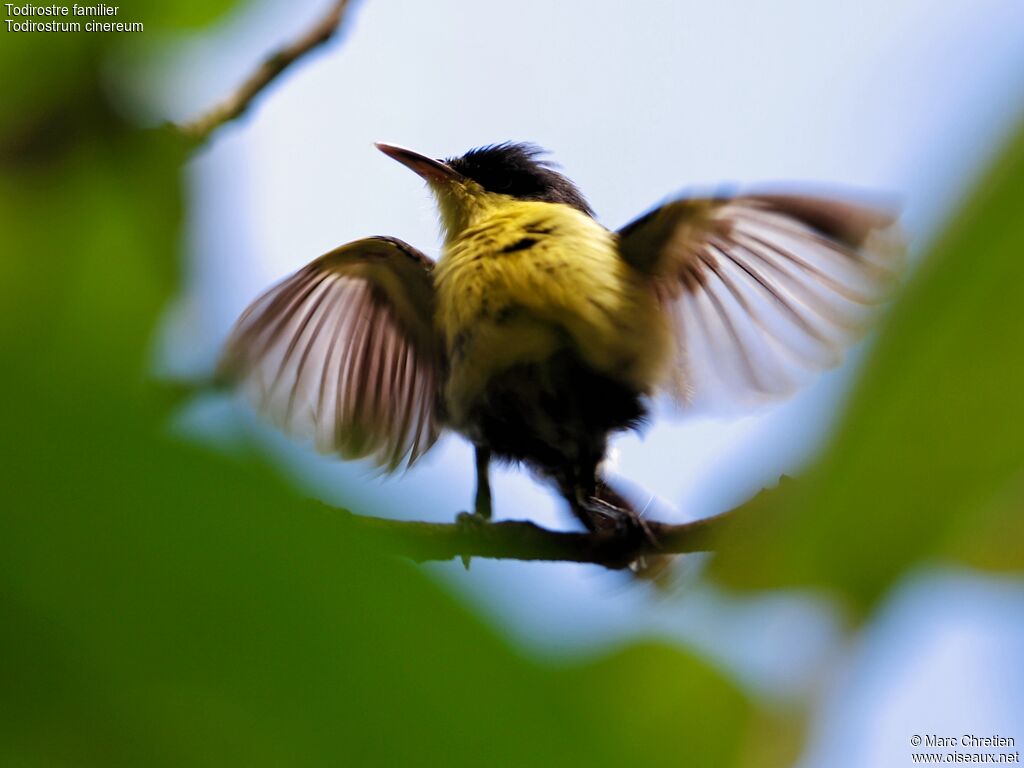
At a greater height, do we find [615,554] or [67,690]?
[67,690]

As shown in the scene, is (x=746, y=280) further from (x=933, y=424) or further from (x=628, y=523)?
(x=933, y=424)

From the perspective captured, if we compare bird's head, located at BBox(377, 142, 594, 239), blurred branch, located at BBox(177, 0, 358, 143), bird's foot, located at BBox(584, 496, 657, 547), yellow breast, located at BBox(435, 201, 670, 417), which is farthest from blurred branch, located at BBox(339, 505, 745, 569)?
bird's head, located at BBox(377, 142, 594, 239)

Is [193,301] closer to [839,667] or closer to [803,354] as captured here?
[839,667]

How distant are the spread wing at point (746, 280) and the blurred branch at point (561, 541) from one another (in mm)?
775

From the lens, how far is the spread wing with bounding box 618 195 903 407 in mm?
3408

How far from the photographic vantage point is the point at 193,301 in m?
1.12

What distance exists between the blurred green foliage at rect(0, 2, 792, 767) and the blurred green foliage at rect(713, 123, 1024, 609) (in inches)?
11.2

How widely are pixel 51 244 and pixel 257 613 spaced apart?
1.85ft

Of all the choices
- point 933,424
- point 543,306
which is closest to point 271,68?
point 543,306

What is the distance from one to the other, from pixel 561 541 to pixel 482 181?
175 cm

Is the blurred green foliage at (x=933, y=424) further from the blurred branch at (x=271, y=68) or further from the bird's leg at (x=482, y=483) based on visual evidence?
the bird's leg at (x=482, y=483)

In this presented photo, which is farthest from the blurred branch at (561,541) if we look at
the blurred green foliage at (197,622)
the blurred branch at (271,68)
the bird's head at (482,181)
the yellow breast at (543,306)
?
the blurred green foliage at (197,622)

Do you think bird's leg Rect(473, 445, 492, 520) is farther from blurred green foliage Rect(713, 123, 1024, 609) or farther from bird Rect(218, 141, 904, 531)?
blurred green foliage Rect(713, 123, 1024, 609)

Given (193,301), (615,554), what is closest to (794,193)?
(615,554)
